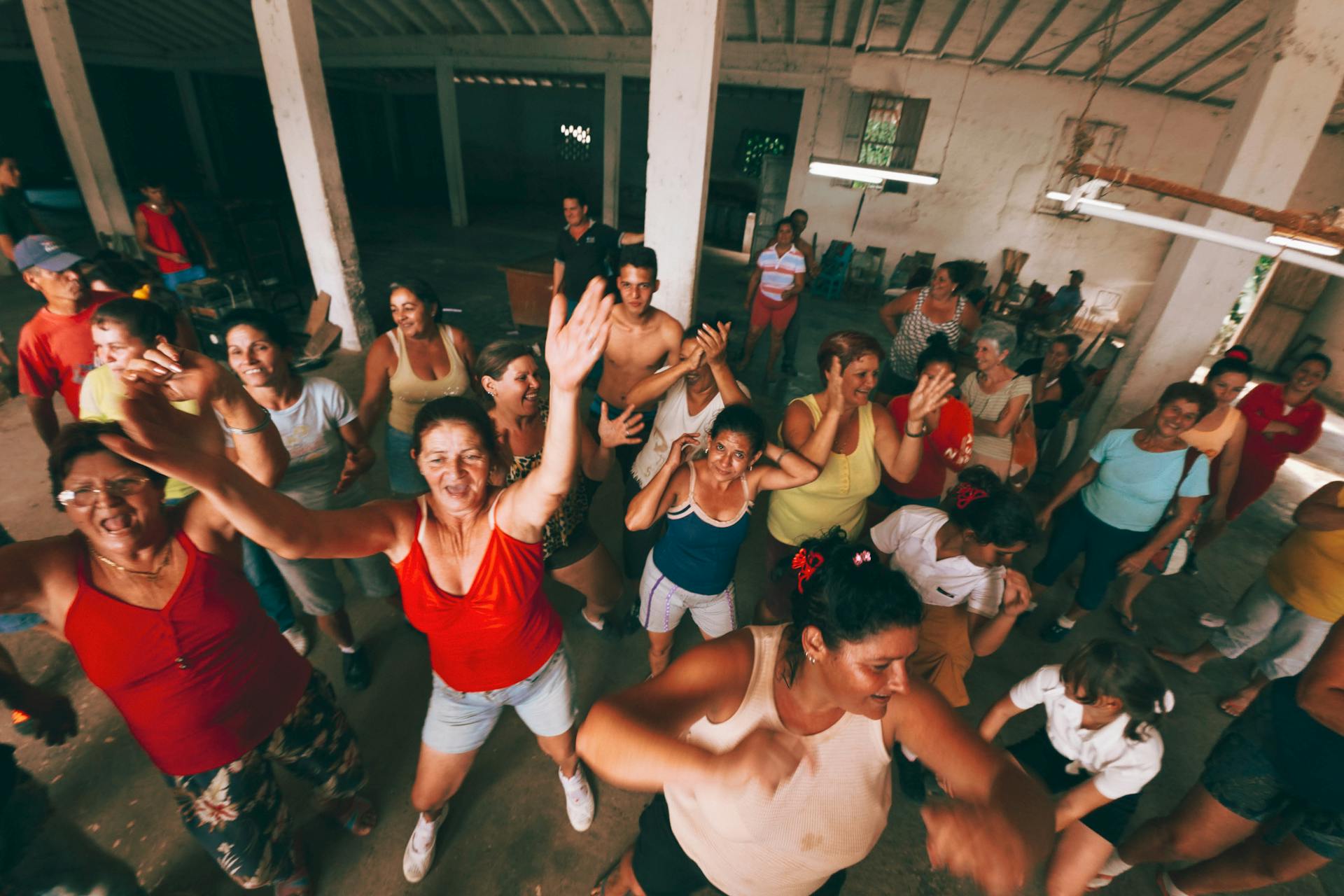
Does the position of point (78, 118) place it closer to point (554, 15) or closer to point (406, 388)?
point (554, 15)

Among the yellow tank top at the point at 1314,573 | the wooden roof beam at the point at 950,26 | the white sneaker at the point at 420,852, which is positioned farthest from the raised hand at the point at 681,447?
the wooden roof beam at the point at 950,26

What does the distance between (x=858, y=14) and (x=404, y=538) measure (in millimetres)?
10966

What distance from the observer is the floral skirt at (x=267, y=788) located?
1743mm

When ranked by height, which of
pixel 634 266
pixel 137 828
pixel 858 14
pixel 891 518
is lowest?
pixel 137 828

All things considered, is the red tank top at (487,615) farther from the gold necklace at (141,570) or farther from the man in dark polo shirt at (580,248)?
the man in dark polo shirt at (580,248)

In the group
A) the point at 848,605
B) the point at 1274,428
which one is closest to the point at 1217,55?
the point at 1274,428

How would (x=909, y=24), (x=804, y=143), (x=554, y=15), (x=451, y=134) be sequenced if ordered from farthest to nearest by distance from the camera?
1. (x=451, y=134)
2. (x=804, y=143)
3. (x=554, y=15)
4. (x=909, y=24)

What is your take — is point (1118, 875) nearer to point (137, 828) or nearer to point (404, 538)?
point (404, 538)

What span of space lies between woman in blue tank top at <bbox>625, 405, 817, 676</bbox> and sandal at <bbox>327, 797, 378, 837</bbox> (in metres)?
1.47

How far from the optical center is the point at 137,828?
2324mm

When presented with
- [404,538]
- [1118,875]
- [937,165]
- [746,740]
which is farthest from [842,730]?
[937,165]

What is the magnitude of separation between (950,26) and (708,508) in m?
10.5

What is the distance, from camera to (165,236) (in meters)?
5.82

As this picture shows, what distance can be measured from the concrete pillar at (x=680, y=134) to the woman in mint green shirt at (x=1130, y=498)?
126 inches
